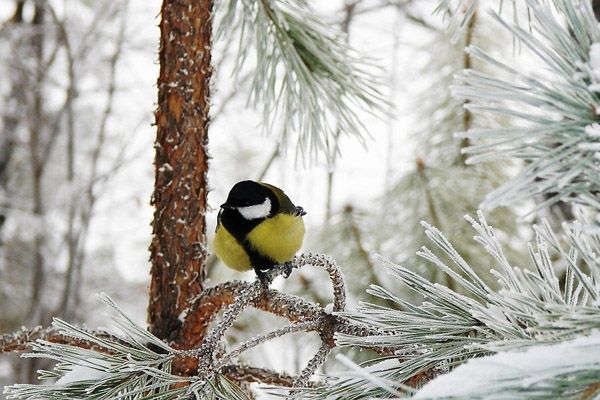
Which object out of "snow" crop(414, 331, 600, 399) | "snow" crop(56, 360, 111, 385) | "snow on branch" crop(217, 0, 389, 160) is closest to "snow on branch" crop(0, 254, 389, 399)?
"snow" crop(56, 360, 111, 385)

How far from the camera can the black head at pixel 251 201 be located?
1.07 m

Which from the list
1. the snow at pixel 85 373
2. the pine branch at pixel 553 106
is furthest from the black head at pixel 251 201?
the pine branch at pixel 553 106

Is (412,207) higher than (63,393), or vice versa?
(412,207)

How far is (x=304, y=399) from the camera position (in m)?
0.56

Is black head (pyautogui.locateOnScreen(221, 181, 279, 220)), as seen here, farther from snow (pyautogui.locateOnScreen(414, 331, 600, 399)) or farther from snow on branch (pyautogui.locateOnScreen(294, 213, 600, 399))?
snow (pyautogui.locateOnScreen(414, 331, 600, 399))

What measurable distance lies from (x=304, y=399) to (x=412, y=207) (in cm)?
132

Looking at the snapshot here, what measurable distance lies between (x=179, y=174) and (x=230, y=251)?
0.76 ft

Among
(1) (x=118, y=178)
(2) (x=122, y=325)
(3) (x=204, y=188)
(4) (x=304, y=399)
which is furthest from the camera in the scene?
(1) (x=118, y=178)

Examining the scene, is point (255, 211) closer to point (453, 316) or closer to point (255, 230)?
point (255, 230)

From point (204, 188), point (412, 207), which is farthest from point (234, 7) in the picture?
point (412, 207)

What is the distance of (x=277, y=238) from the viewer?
1.07 m

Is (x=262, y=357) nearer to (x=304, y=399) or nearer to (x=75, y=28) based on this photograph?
(x=304, y=399)

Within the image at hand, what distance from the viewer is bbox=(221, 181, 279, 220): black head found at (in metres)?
1.07

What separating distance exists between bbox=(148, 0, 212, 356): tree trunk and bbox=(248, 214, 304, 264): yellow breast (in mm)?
178
